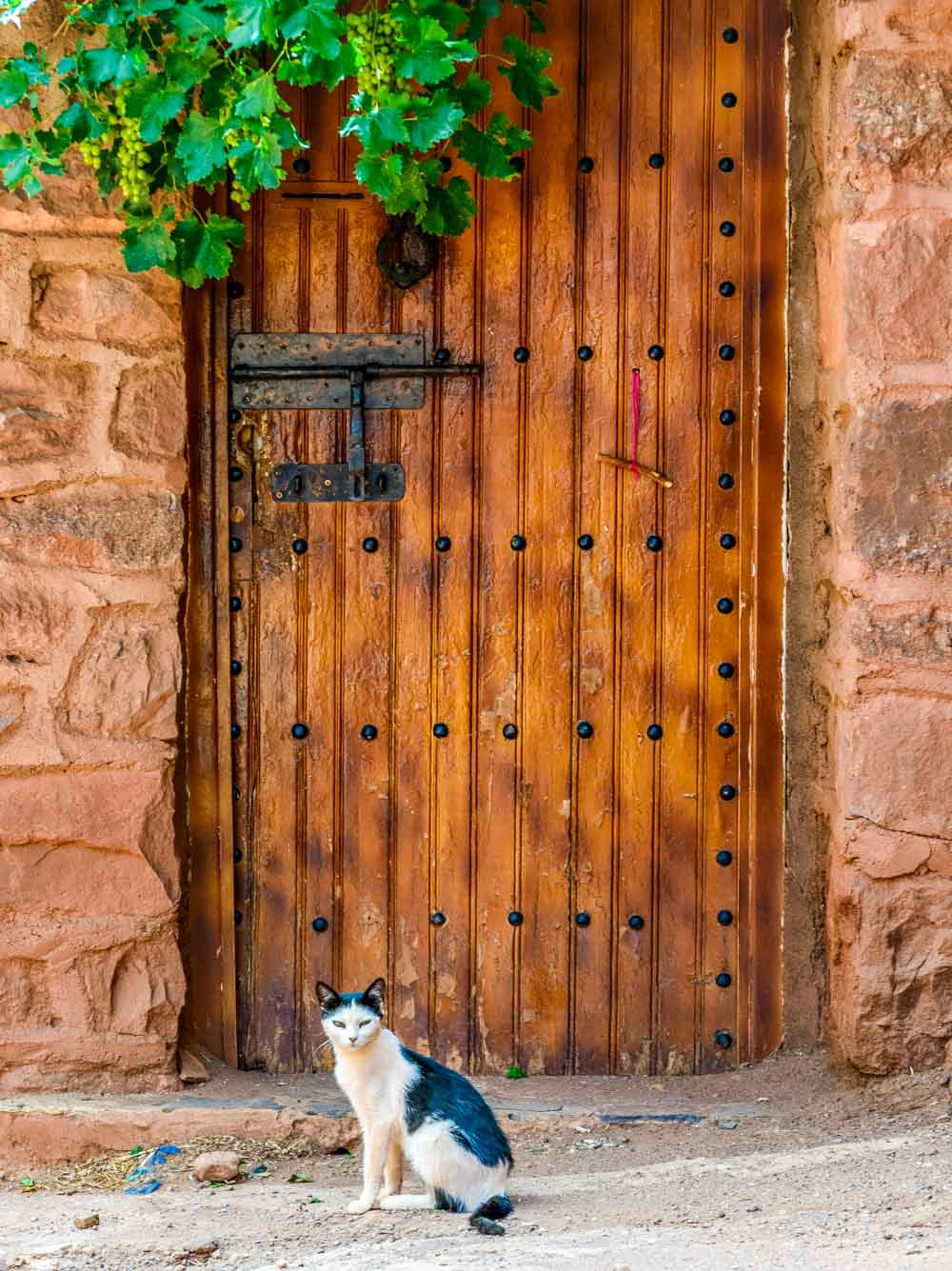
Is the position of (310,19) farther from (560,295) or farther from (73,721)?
(73,721)

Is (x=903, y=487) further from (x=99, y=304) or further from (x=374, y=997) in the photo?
(x=99, y=304)

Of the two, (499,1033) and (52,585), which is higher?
(52,585)

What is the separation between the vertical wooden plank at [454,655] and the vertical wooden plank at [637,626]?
0.34 metres

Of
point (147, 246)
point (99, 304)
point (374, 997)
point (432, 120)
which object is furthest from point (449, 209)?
point (374, 997)

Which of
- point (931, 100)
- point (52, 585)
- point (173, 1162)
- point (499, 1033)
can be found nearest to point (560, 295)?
point (931, 100)

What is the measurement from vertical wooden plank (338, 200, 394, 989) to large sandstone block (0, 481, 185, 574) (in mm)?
428

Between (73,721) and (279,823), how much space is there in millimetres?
538

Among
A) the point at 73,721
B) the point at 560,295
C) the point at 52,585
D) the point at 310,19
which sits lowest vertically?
the point at 73,721

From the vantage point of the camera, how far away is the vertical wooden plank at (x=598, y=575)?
3547 millimetres

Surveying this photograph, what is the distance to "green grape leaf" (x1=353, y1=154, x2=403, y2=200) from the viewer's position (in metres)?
3.02

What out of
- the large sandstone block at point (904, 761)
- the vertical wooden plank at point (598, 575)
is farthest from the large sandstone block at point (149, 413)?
the large sandstone block at point (904, 761)

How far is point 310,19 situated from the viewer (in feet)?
9.00

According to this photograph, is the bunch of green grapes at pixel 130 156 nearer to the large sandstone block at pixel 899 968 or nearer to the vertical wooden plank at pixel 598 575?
the vertical wooden plank at pixel 598 575

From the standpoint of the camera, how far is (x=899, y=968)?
3.24 metres
